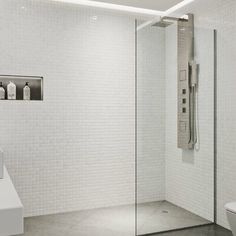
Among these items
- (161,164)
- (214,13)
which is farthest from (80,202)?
(214,13)

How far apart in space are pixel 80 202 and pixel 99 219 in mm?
441

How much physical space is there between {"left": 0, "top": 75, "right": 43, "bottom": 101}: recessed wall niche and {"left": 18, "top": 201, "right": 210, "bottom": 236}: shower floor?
1.43 m

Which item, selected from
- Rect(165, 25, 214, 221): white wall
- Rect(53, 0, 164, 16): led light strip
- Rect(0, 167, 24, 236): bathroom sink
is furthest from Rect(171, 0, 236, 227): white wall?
Rect(0, 167, 24, 236): bathroom sink

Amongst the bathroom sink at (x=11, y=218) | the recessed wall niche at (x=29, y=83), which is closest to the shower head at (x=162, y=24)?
the recessed wall niche at (x=29, y=83)

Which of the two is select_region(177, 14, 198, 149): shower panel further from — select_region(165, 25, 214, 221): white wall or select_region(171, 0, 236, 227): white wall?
select_region(171, 0, 236, 227): white wall

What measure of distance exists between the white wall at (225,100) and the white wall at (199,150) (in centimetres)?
8

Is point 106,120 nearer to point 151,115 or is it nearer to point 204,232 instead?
point 151,115

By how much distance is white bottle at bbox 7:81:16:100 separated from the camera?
3.49 metres

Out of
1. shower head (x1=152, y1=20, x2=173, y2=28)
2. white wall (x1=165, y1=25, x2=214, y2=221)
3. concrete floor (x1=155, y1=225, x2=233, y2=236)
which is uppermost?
shower head (x1=152, y1=20, x2=173, y2=28)

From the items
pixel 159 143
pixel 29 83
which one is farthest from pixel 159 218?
pixel 29 83

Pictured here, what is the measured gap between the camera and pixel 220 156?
3.30 meters

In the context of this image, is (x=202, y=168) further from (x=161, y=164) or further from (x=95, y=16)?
(x=95, y=16)

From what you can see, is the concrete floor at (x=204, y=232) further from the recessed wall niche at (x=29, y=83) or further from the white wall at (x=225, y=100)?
the recessed wall niche at (x=29, y=83)

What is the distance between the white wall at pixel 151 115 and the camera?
10.2ft
